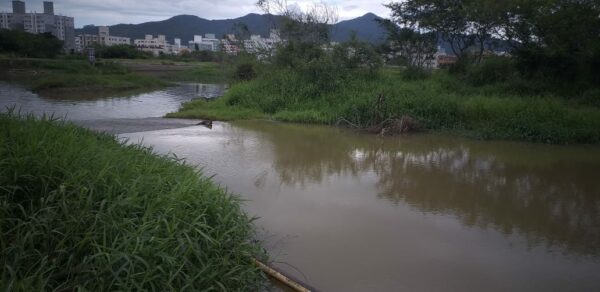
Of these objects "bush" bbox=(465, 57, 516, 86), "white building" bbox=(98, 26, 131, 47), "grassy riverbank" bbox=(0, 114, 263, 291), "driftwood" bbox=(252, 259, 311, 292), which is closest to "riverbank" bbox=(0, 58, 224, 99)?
"bush" bbox=(465, 57, 516, 86)

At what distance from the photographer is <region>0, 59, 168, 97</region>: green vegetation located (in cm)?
2127

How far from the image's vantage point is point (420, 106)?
12.1 meters

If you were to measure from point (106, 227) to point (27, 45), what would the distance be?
37956mm

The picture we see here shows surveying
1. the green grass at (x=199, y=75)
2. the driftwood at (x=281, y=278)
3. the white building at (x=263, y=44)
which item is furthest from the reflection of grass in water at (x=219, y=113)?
the green grass at (x=199, y=75)

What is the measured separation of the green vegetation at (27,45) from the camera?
33188mm

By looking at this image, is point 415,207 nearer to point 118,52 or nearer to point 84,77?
point 84,77

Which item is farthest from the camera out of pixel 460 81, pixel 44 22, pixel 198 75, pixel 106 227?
pixel 44 22

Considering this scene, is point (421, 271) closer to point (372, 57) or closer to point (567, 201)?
point (567, 201)

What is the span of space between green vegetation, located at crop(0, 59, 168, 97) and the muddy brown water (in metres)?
13.8

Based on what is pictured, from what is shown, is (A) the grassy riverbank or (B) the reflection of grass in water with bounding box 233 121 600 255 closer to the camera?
(A) the grassy riverbank

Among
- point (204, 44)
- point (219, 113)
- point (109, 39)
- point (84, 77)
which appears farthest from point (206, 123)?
point (204, 44)

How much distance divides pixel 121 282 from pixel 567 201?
6.06 metres

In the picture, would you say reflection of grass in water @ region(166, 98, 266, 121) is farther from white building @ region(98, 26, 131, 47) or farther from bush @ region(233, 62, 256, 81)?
white building @ region(98, 26, 131, 47)

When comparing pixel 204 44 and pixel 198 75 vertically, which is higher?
pixel 204 44
